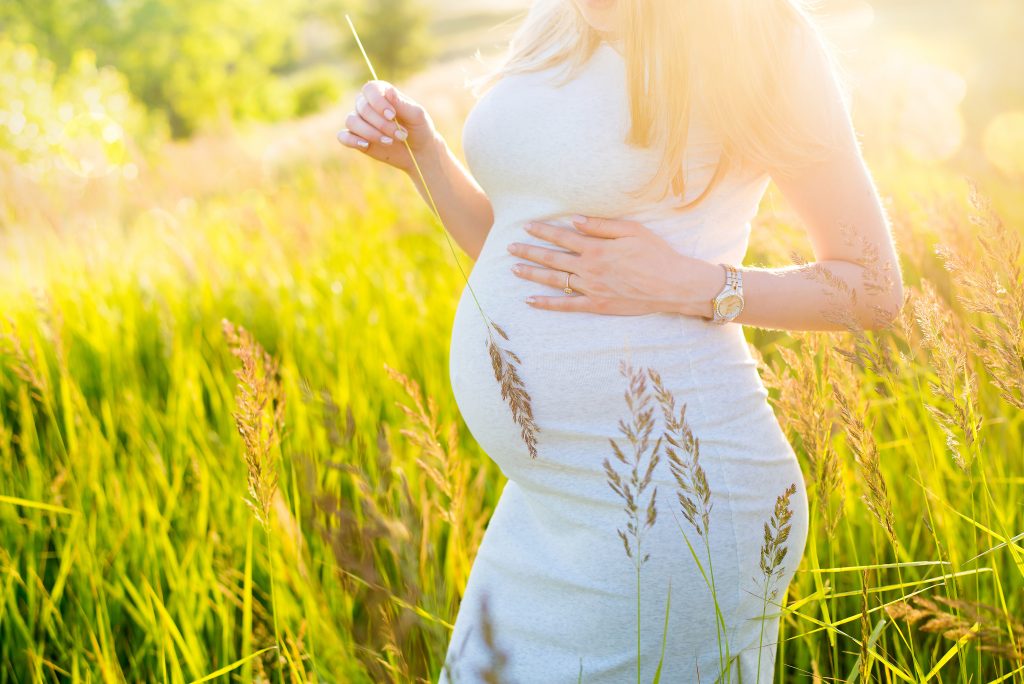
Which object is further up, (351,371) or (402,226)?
(402,226)

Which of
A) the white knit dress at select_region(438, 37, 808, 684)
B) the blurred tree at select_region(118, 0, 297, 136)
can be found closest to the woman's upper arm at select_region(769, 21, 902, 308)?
the white knit dress at select_region(438, 37, 808, 684)

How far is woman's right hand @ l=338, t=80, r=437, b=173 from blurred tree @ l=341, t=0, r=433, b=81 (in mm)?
41941

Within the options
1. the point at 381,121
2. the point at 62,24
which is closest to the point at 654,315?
the point at 381,121

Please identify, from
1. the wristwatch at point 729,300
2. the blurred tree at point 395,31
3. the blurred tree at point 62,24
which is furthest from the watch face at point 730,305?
the blurred tree at point 395,31

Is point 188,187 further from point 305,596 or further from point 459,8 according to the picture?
point 459,8

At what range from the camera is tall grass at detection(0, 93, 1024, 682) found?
101 centimetres

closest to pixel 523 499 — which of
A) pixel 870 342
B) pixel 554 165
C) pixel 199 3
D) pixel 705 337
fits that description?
pixel 705 337

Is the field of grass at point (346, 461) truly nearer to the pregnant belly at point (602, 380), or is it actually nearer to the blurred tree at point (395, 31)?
the pregnant belly at point (602, 380)

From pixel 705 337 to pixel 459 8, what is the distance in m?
86.4

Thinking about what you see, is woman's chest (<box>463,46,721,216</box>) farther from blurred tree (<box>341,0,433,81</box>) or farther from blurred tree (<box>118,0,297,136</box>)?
blurred tree (<box>341,0,433,81</box>)

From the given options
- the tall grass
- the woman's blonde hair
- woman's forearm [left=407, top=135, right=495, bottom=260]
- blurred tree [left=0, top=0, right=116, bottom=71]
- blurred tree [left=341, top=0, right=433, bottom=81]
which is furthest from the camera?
blurred tree [left=341, top=0, right=433, bottom=81]

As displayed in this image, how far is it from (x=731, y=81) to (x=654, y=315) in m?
0.42

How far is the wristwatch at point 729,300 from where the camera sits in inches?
56.2

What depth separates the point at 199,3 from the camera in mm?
41250
